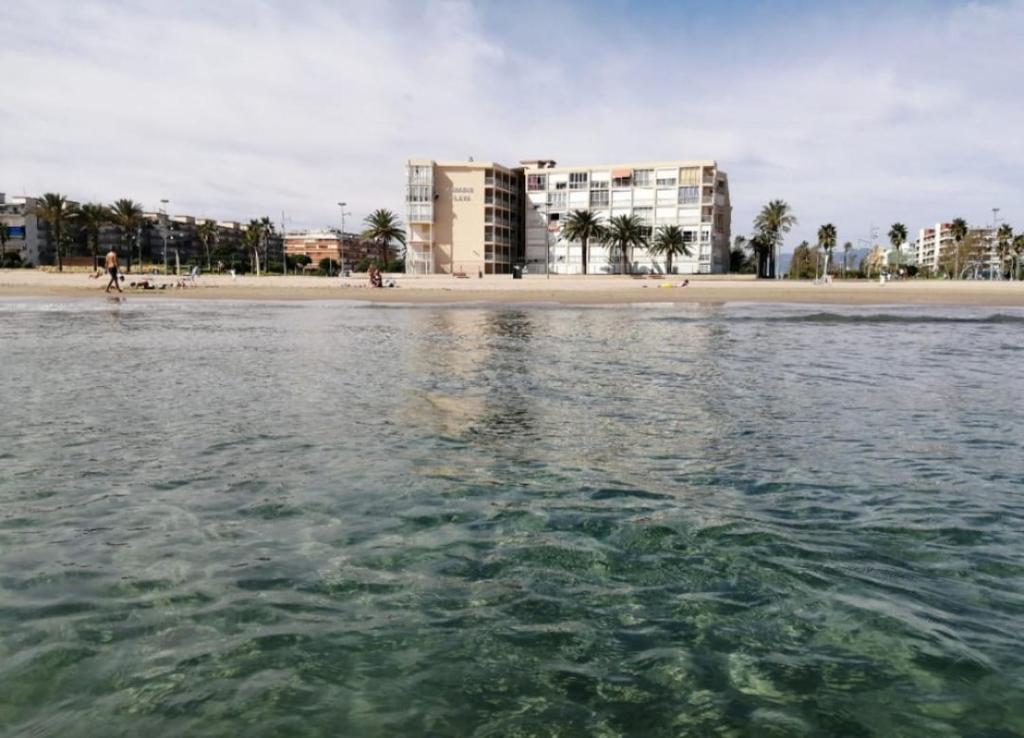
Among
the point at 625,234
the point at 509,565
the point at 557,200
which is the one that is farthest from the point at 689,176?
the point at 509,565

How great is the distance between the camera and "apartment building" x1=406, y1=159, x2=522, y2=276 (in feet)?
383

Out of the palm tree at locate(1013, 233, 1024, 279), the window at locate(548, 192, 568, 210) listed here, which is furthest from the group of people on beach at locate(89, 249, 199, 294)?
the palm tree at locate(1013, 233, 1024, 279)

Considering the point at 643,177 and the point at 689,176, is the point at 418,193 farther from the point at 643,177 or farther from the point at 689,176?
the point at 689,176

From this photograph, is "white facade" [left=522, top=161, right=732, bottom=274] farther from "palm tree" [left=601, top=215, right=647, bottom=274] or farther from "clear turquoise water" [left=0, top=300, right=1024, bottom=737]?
"clear turquoise water" [left=0, top=300, right=1024, bottom=737]

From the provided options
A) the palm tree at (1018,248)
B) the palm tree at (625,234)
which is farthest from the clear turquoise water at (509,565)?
the palm tree at (1018,248)

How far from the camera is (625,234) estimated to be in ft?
356

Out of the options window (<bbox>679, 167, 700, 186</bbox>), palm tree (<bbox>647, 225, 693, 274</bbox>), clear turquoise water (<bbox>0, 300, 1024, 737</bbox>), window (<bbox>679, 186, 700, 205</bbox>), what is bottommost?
clear turquoise water (<bbox>0, 300, 1024, 737</bbox>)

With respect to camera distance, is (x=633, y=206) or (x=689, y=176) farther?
(x=633, y=206)

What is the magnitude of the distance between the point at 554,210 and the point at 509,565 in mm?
121262

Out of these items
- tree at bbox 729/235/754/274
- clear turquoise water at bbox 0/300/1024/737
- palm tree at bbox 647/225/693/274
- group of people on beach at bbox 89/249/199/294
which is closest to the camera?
clear turquoise water at bbox 0/300/1024/737

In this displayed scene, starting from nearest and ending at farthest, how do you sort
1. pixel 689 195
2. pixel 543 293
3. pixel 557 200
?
1. pixel 543 293
2. pixel 689 195
3. pixel 557 200

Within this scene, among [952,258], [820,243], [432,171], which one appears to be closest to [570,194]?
[432,171]

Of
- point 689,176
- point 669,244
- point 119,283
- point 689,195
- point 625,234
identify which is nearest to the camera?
point 119,283

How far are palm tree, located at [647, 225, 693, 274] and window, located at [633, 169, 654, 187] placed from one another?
8387 mm
